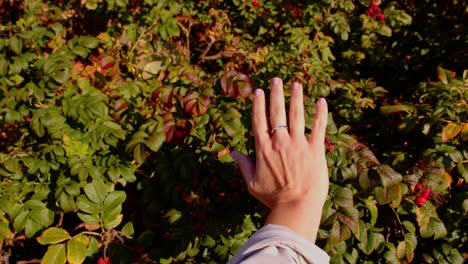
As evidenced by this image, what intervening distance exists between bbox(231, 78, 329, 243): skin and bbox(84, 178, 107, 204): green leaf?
709 mm

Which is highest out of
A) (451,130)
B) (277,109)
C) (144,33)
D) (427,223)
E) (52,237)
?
(277,109)

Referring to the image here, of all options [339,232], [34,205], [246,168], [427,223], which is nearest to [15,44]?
[34,205]

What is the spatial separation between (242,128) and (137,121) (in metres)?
0.54

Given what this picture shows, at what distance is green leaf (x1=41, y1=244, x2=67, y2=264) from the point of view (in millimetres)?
1415

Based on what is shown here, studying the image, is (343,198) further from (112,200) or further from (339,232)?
(112,200)

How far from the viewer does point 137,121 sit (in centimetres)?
192

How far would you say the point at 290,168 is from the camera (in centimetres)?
99

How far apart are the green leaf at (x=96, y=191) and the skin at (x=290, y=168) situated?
0.71m

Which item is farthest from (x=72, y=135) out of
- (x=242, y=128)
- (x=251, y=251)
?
(x=251, y=251)

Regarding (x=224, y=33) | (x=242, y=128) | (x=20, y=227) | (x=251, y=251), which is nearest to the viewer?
(x=251, y=251)

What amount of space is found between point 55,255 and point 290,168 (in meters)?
0.95

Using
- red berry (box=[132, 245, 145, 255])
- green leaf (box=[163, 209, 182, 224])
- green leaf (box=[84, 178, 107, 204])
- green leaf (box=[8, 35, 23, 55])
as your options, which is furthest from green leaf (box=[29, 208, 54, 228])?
green leaf (box=[8, 35, 23, 55])

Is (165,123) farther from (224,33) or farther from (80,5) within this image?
(80,5)

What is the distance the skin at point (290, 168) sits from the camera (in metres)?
0.96
